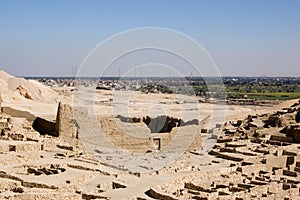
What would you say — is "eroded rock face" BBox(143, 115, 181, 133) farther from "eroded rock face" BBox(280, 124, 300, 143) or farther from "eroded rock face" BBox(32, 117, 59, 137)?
"eroded rock face" BBox(32, 117, 59, 137)

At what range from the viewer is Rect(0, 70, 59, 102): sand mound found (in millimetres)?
41453

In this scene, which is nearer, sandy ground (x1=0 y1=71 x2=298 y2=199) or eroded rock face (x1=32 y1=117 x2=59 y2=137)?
sandy ground (x1=0 y1=71 x2=298 y2=199)

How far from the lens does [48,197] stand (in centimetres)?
1327

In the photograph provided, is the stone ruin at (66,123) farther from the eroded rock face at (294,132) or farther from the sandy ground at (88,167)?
the eroded rock face at (294,132)

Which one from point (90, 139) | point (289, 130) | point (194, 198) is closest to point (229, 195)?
point (194, 198)

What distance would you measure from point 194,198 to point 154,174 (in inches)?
A: 139

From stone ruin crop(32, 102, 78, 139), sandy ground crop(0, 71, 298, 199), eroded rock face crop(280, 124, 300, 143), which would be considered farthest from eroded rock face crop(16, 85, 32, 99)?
eroded rock face crop(280, 124, 300, 143)

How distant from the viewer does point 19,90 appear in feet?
150

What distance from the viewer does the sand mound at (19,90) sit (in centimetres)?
4145

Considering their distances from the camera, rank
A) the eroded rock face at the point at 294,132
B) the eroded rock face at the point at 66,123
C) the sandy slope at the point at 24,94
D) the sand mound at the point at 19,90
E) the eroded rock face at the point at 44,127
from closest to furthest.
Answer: the eroded rock face at the point at 66,123, the eroded rock face at the point at 44,127, the eroded rock face at the point at 294,132, the sandy slope at the point at 24,94, the sand mound at the point at 19,90

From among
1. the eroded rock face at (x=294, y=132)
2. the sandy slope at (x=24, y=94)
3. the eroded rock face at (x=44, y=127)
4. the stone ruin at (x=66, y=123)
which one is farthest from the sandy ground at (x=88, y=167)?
the sandy slope at (x=24, y=94)

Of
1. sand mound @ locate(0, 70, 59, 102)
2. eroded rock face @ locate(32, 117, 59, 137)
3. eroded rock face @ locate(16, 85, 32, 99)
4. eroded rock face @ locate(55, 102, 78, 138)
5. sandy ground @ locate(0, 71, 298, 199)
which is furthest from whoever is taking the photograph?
eroded rock face @ locate(16, 85, 32, 99)

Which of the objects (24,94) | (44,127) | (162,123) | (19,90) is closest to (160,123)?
(162,123)

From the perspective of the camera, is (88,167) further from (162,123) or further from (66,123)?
(162,123)
